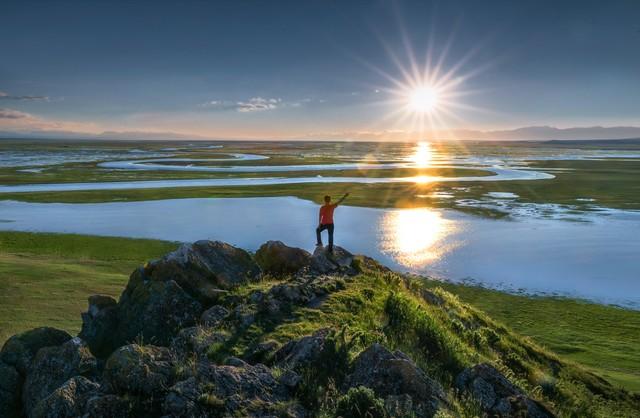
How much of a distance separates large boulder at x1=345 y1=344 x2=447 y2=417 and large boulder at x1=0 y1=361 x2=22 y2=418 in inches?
303

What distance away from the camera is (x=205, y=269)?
53.3ft

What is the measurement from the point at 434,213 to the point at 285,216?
17.8 m

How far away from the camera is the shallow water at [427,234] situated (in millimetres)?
35000

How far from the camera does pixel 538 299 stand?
3053 centimetres

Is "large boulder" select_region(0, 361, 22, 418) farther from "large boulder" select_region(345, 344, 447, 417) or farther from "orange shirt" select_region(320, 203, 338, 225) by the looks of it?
"orange shirt" select_region(320, 203, 338, 225)

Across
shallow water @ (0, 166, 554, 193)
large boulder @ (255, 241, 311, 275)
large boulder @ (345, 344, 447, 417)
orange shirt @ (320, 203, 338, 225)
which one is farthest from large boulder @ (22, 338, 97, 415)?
shallow water @ (0, 166, 554, 193)

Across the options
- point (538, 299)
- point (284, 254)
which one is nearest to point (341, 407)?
point (284, 254)

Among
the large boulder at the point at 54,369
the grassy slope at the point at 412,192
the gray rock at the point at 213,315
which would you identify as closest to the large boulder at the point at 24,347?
the large boulder at the point at 54,369

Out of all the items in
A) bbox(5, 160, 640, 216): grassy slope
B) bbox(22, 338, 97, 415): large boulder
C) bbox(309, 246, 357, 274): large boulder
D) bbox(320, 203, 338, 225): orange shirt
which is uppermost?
bbox(320, 203, 338, 225): orange shirt

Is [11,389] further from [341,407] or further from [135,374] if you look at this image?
[341,407]

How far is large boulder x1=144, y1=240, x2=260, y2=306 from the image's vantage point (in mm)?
15539

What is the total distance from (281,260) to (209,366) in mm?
9289

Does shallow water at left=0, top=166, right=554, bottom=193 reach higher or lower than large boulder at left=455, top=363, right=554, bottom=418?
lower

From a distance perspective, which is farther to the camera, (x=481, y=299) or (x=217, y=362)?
(x=481, y=299)
